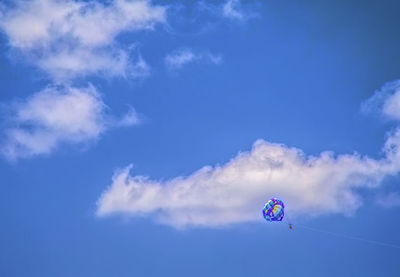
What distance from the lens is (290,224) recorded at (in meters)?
86.6

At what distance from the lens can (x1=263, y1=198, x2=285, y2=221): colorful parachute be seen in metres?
80.7

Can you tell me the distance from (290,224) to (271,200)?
8.49 m

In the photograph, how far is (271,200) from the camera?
82938 millimetres

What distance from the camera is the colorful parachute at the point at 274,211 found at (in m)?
80.7

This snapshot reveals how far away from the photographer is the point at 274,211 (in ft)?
266
